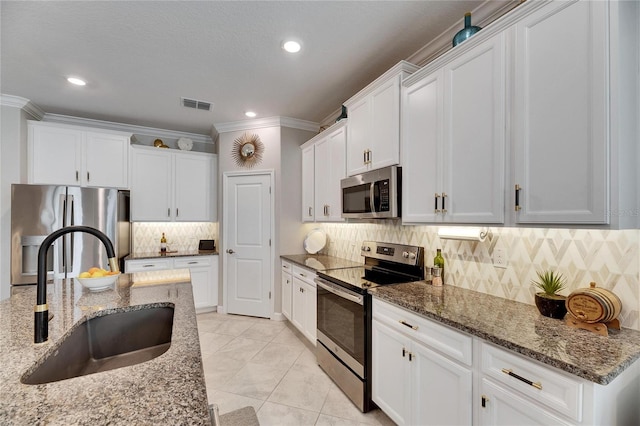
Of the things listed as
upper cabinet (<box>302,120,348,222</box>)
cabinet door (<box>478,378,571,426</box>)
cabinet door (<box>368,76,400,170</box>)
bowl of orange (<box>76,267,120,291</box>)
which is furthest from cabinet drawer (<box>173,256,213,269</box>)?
cabinet door (<box>478,378,571,426</box>)

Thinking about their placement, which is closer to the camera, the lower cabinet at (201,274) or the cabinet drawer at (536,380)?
the cabinet drawer at (536,380)

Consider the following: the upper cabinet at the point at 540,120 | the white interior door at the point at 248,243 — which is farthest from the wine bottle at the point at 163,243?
the upper cabinet at the point at 540,120

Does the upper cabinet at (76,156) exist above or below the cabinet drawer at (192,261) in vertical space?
above

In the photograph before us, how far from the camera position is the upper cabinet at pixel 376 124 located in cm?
213

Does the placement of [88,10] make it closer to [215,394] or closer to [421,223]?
[421,223]

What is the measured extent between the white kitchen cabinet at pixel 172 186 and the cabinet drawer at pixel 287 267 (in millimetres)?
1496

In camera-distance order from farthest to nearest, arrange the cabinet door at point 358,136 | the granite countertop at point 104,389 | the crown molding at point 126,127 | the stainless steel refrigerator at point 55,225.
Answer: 1. the crown molding at point 126,127
2. the stainless steel refrigerator at point 55,225
3. the cabinet door at point 358,136
4. the granite countertop at point 104,389

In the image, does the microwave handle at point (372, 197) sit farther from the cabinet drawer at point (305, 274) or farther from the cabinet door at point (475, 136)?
the cabinet drawer at point (305, 274)

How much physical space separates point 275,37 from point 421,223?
177 centimetres

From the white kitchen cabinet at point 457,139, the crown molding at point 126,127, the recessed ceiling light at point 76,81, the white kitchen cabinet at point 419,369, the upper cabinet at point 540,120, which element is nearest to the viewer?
the upper cabinet at point 540,120

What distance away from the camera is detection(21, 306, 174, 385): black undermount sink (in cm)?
114

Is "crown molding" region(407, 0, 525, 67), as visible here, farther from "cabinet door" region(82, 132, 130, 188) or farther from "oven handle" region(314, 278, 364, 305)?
"cabinet door" region(82, 132, 130, 188)

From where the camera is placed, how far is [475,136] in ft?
5.22

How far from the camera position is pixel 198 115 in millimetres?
3750
